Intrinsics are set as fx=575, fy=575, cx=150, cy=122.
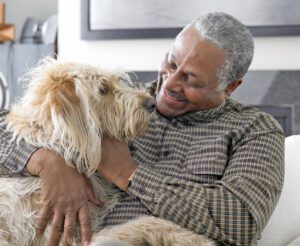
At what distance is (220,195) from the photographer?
1589mm

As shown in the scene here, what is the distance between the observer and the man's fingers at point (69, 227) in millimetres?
1560

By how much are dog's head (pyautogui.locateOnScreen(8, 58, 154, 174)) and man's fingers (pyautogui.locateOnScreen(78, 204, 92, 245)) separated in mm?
137

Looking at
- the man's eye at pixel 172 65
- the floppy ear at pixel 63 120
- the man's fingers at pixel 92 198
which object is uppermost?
the man's eye at pixel 172 65

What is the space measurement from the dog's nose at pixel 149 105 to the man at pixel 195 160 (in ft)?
0.11

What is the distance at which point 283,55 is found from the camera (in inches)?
139

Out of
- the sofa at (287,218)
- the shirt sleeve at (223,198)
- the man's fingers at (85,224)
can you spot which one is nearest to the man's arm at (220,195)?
the shirt sleeve at (223,198)

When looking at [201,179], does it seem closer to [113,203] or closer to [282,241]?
[113,203]

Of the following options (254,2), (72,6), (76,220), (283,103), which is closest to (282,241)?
(76,220)

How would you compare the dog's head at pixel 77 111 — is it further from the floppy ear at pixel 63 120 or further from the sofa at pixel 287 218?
the sofa at pixel 287 218

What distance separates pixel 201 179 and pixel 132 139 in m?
0.25

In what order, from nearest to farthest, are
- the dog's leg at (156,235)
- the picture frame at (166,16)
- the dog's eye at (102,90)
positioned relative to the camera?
the dog's leg at (156,235), the dog's eye at (102,90), the picture frame at (166,16)

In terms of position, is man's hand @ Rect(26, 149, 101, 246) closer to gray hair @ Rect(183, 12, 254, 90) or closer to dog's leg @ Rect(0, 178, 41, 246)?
dog's leg @ Rect(0, 178, 41, 246)

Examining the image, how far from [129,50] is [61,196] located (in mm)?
2174

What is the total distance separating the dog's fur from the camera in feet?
5.19
